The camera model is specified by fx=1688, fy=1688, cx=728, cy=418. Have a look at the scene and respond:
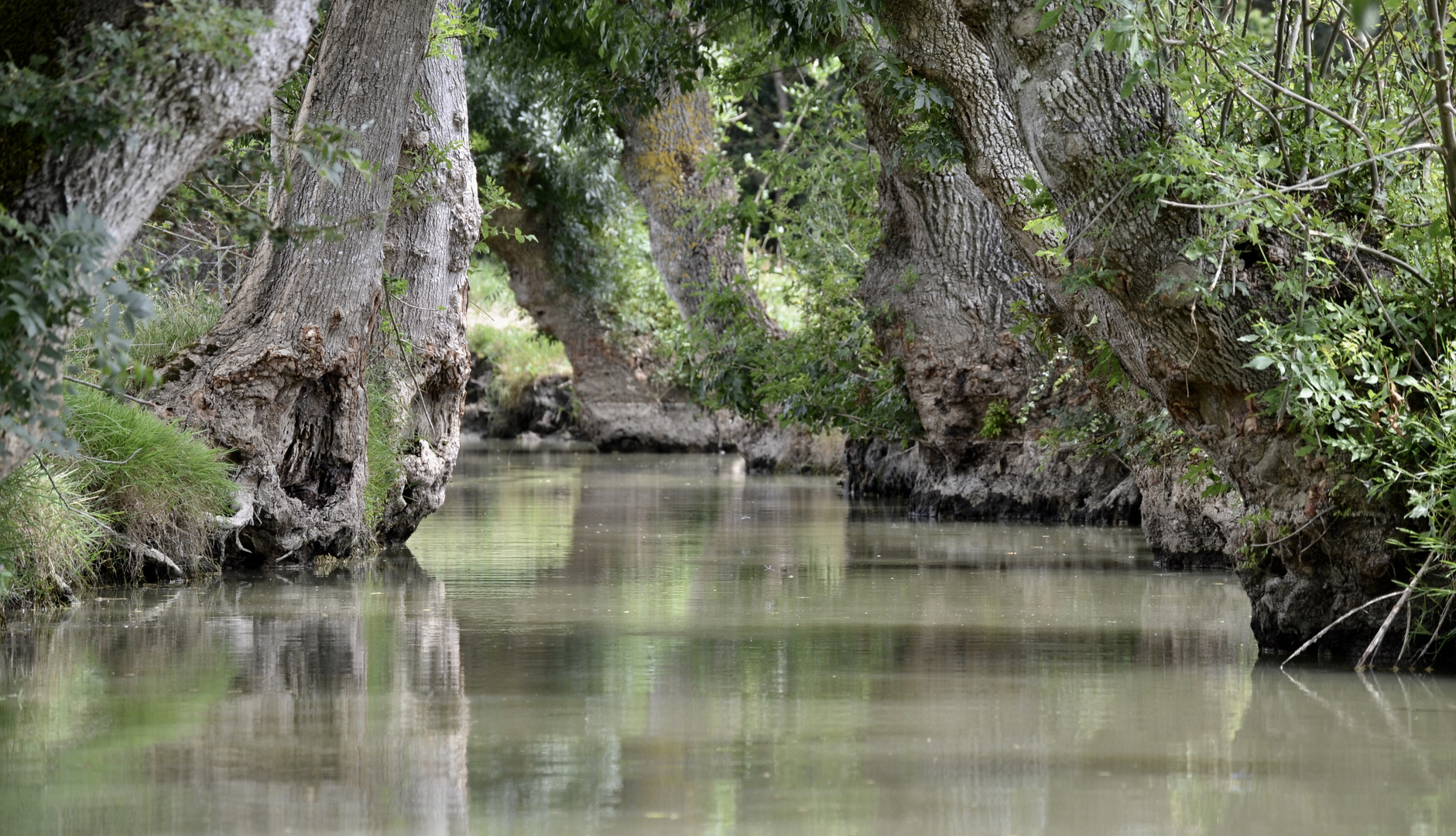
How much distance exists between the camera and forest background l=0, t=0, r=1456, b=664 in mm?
4699

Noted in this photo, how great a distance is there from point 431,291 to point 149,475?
3461mm

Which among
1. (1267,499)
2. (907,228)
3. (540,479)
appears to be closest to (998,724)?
(1267,499)

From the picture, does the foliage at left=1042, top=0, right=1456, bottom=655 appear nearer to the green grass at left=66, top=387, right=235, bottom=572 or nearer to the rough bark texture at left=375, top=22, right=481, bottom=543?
the green grass at left=66, top=387, right=235, bottom=572

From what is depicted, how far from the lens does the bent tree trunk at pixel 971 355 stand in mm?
14906

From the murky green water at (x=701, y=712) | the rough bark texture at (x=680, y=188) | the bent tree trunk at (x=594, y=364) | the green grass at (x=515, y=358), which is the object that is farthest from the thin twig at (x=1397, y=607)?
the green grass at (x=515, y=358)

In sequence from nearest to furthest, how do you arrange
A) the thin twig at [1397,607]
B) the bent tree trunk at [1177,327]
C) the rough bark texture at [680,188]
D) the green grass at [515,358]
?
the thin twig at [1397,607] < the bent tree trunk at [1177,327] < the rough bark texture at [680,188] < the green grass at [515,358]

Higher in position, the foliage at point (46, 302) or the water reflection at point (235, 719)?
the foliage at point (46, 302)

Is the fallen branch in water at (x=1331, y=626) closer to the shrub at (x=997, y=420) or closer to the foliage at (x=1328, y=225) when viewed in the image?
the foliage at (x=1328, y=225)

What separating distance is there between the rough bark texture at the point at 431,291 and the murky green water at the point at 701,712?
7.03 ft

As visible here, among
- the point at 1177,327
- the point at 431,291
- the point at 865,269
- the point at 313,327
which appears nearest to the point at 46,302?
the point at 1177,327

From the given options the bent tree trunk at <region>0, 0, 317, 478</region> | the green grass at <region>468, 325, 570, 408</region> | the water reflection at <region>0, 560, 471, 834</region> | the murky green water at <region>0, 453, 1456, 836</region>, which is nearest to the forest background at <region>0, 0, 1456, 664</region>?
the bent tree trunk at <region>0, 0, 317, 478</region>

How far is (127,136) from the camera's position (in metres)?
4.56

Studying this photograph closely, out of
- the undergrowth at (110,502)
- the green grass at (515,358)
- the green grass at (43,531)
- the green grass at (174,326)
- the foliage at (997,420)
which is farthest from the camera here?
the green grass at (515,358)

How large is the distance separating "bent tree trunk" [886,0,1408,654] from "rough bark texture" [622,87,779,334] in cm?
1217
